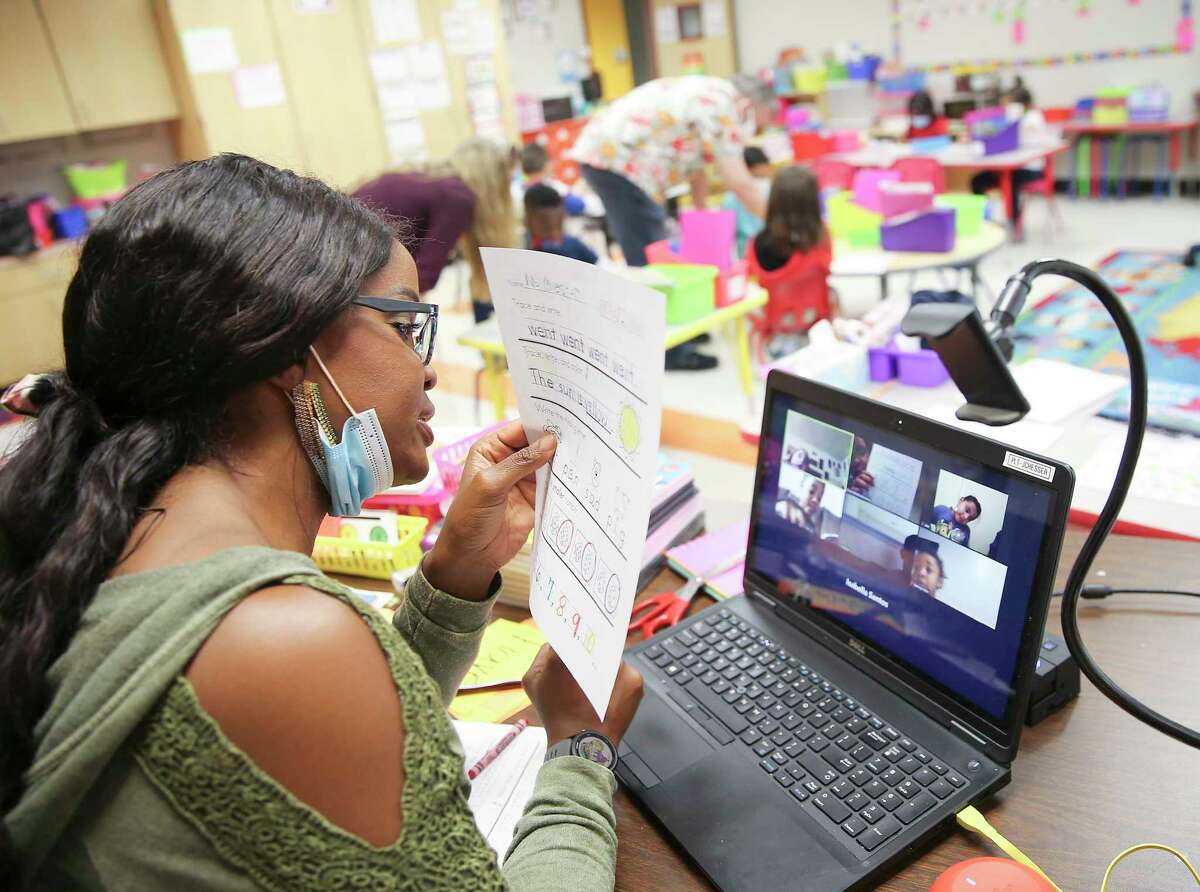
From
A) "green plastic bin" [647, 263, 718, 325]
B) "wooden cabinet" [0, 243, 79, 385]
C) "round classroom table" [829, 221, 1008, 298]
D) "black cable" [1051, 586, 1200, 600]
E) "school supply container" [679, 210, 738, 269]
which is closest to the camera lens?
"black cable" [1051, 586, 1200, 600]

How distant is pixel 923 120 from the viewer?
22.7 ft

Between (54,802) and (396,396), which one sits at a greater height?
(396,396)

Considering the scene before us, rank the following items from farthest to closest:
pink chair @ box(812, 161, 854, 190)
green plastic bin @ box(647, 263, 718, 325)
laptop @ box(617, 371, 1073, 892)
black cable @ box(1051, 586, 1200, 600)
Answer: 1. pink chair @ box(812, 161, 854, 190)
2. green plastic bin @ box(647, 263, 718, 325)
3. black cable @ box(1051, 586, 1200, 600)
4. laptop @ box(617, 371, 1073, 892)

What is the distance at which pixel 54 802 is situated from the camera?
0.59m

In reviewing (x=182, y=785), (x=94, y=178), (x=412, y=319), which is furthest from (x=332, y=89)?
(x=182, y=785)

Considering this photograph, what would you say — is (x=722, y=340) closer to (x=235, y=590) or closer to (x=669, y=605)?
(x=669, y=605)

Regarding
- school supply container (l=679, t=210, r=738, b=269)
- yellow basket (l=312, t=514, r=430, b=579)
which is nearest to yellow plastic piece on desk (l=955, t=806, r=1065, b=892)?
yellow basket (l=312, t=514, r=430, b=579)

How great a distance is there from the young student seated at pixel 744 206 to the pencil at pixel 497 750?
3.82 metres

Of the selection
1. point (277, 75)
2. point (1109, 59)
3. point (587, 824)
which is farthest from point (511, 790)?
point (1109, 59)

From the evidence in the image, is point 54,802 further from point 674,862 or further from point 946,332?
point 946,332

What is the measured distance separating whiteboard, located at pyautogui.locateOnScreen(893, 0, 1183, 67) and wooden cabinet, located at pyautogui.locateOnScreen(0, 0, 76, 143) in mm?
6378

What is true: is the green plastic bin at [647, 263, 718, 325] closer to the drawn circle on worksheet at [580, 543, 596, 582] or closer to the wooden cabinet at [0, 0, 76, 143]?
the drawn circle on worksheet at [580, 543, 596, 582]

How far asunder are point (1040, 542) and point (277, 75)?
222 inches

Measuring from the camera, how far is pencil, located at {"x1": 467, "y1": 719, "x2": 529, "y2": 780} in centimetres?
99
